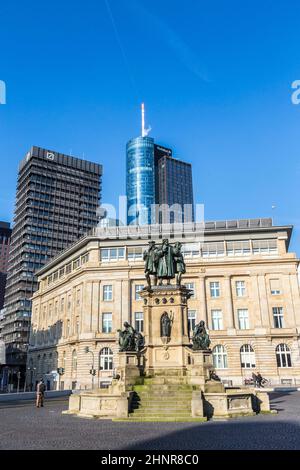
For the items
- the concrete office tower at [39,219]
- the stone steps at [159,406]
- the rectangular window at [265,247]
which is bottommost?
the stone steps at [159,406]

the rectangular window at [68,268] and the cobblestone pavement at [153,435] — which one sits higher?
the rectangular window at [68,268]

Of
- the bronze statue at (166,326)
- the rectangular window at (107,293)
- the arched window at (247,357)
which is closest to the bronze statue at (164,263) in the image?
the bronze statue at (166,326)

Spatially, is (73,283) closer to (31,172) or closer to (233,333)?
(233,333)

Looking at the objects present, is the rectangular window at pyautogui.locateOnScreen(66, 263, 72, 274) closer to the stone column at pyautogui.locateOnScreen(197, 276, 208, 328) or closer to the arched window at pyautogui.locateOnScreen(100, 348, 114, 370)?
the arched window at pyautogui.locateOnScreen(100, 348, 114, 370)

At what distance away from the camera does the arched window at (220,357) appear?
58.7 meters

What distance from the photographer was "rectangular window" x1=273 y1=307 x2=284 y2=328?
193 feet

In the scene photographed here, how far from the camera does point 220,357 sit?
5919 cm

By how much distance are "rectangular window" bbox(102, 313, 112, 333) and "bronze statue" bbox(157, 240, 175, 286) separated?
39.6m

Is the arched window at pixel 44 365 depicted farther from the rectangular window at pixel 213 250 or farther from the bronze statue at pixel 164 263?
the bronze statue at pixel 164 263

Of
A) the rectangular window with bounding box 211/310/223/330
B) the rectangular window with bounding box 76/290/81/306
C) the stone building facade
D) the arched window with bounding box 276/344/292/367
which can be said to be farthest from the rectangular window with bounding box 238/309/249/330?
the rectangular window with bounding box 76/290/81/306

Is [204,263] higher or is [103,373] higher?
[204,263]

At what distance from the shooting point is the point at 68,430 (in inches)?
585
